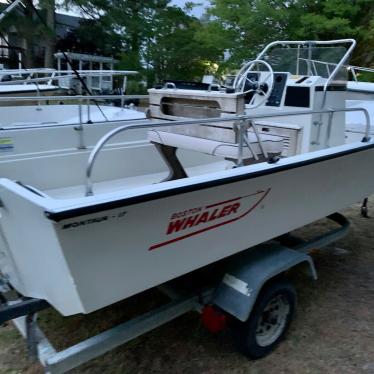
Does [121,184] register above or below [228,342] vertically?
above

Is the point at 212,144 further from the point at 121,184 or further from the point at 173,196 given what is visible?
the point at 121,184

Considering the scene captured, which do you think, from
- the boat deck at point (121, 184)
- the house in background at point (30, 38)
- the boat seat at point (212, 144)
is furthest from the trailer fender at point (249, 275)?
the house in background at point (30, 38)

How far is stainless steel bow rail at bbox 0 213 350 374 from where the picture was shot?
222cm

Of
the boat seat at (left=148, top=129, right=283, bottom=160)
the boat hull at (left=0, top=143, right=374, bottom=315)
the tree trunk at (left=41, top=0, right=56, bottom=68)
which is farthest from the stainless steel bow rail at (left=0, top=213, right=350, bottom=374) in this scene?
the tree trunk at (left=41, top=0, right=56, bottom=68)

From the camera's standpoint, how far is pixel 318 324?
317cm

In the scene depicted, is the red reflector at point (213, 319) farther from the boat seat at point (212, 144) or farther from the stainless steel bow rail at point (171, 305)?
the boat seat at point (212, 144)

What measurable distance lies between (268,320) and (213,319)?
0.49 m

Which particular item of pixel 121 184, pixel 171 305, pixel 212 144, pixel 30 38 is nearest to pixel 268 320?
pixel 171 305

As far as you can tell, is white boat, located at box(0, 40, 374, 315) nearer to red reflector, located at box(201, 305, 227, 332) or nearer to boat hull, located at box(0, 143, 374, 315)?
boat hull, located at box(0, 143, 374, 315)

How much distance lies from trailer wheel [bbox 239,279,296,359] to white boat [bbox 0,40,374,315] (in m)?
0.34

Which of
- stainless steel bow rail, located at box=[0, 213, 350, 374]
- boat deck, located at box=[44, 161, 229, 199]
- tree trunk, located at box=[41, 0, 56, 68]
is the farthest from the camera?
tree trunk, located at box=[41, 0, 56, 68]

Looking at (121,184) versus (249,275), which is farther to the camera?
(121,184)

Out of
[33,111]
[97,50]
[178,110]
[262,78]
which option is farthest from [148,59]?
[178,110]

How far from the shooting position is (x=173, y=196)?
2.19 metres
